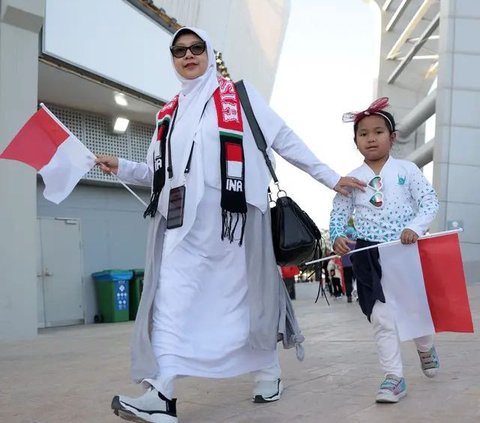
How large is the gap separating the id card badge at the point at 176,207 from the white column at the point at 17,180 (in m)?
5.21

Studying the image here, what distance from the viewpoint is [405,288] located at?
3650 millimetres

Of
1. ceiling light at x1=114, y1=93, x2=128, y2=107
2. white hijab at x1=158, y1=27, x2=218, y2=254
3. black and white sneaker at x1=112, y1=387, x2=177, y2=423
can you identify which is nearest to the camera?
black and white sneaker at x1=112, y1=387, x2=177, y2=423

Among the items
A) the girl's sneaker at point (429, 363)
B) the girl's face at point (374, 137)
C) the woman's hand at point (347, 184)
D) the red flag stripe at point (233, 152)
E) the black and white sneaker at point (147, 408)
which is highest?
the girl's face at point (374, 137)

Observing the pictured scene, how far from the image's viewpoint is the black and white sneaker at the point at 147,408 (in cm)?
284

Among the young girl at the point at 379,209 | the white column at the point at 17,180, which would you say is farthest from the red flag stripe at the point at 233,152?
the white column at the point at 17,180

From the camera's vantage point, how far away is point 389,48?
39531 mm

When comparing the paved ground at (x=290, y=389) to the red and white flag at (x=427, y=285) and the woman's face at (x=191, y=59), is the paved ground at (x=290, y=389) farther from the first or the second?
the woman's face at (x=191, y=59)

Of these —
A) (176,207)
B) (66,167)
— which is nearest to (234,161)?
(176,207)

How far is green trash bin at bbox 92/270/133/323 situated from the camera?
1109 cm

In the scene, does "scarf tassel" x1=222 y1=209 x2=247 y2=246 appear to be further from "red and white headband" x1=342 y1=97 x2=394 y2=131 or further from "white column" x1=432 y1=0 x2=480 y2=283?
"white column" x1=432 y1=0 x2=480 y2=283

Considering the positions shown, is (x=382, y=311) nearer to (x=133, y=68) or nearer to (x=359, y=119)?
(x=359, y=119)

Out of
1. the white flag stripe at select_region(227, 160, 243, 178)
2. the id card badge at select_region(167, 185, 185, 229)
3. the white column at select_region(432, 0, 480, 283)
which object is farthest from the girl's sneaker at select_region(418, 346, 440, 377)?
the white column at select_region(432, 0, 480, 283)

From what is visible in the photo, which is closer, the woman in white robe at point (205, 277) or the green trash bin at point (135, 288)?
the woman in white robe at point (205, 277)

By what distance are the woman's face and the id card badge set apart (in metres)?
0.67
